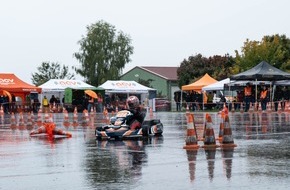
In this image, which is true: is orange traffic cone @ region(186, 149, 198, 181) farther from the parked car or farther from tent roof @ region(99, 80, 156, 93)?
tent roof @ region(99, 80, 156, 93)

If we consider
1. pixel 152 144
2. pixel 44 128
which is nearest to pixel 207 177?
pixel 152 144

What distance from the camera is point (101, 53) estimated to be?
345ft

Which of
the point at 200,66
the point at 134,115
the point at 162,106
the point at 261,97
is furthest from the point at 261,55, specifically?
the point at 134,115

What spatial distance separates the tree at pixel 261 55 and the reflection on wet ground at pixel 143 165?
199 feet

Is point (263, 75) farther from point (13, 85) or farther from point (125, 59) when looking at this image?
point (125, 59)

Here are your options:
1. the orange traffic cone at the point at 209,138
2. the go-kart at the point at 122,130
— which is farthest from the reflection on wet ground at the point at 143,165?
the go-kart at the point at 122,130

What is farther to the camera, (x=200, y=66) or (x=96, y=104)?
(x=200, y=66)

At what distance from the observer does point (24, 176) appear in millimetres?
11188

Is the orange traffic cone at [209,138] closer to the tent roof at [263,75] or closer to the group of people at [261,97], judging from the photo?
the group of people at [261,97]

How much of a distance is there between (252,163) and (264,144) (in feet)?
13.9

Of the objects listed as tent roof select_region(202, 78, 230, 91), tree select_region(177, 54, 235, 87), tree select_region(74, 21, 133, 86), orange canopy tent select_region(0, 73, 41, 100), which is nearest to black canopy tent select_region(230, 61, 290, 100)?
tent roof select_region(202, 78, 230, 91)

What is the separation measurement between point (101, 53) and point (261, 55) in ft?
107

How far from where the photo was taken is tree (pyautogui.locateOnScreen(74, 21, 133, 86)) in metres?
106

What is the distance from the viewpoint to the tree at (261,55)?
78.5m
